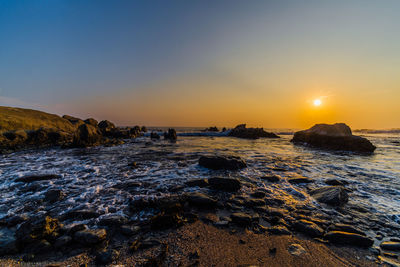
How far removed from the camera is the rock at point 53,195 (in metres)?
4.53

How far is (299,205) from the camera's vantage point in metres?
4.36

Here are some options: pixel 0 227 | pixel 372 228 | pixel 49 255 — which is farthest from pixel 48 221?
pixel 372 228

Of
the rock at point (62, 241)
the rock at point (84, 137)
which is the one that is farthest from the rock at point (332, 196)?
the rock at point (84, 137)

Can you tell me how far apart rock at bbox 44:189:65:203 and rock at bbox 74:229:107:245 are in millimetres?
2518

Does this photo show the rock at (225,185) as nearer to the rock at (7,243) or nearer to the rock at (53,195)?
the rock at (7,243)

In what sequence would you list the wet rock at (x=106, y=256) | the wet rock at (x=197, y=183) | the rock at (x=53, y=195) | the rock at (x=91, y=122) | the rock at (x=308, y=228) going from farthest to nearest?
1. the rock at (x=91, y=122)
2. the wet rock at (x=197, y=183)
3. the rock at (x=53, y=195)
4. the rock at (x=308, y=228)
5. the wet rock at (x=106, y=256)

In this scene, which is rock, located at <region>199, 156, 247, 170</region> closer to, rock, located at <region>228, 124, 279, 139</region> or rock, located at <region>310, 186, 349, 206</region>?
rock, located at <region>310, 186, 349, 206</region>

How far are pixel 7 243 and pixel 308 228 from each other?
18.5 ft

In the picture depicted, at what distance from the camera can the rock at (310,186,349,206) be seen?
14.5 ft

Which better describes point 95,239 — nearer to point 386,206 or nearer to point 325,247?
point 325,247

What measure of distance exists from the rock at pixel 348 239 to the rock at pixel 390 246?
16 cm

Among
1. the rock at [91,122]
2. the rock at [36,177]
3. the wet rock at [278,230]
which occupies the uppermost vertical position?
the rock at [91,122]

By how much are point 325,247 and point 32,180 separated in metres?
9.58

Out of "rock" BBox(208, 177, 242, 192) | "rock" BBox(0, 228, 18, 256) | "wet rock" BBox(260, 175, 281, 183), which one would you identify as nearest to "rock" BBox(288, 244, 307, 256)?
"rock" BBox(208, 177, 242, 192)
